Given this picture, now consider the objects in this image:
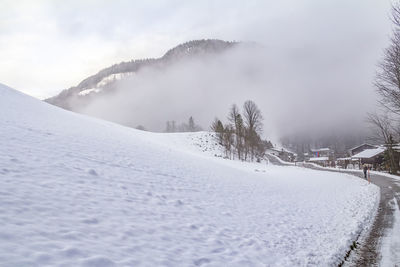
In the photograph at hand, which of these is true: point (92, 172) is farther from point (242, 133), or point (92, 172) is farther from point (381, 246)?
point (242, 133)

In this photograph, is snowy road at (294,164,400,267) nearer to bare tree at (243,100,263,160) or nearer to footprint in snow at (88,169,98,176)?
footprint in snow at (88,169,98,176)

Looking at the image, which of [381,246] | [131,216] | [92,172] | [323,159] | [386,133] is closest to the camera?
[131,216]

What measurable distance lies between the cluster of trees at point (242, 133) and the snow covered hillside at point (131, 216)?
114 feet

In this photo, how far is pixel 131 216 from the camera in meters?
5.88

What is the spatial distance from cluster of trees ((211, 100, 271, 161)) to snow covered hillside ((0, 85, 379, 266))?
114 ft

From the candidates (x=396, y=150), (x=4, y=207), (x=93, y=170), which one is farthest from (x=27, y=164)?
(x=396, y=150)

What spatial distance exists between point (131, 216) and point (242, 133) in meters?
43.7

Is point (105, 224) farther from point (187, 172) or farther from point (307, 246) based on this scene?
point (187, 172)

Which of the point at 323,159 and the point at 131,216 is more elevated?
the point at 323,159

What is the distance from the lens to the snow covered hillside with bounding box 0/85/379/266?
162 inches

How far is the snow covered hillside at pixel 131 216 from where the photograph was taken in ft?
13.5

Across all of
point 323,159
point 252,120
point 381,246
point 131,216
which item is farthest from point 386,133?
point 323,159

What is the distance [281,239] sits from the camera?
7188 millimetres

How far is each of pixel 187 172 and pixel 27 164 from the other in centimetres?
757
